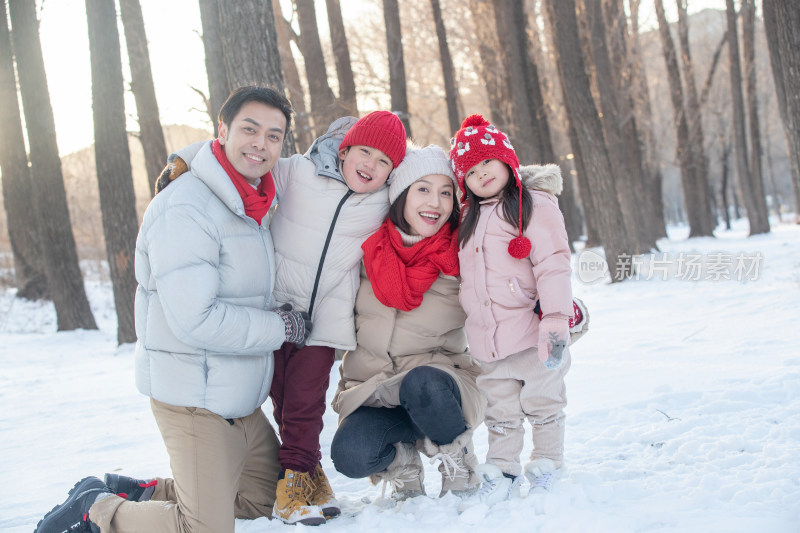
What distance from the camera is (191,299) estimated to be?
228cm

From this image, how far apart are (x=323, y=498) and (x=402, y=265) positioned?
109cm

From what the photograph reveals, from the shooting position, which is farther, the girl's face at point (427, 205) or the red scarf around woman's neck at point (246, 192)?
the girl's face at point (427, 205)

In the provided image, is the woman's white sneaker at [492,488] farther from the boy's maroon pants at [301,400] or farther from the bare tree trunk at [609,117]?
the bare tree trunk at [609,117]

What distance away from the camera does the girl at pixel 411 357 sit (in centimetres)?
248

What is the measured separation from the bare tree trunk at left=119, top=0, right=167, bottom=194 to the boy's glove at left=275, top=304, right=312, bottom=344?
775 centimetres

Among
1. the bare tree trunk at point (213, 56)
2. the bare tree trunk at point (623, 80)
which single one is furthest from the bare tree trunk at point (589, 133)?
the bare tree trunk at point (213, 56)

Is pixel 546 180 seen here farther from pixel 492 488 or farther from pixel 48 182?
pixel 48 182

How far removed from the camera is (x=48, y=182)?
31.3 ft

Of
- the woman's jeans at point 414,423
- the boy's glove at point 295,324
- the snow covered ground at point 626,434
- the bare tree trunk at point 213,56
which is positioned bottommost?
the snow covered ground at point 626,434

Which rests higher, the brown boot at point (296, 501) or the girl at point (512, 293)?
the girl at point (512, 293)

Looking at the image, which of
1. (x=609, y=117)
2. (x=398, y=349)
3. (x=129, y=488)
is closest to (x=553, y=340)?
(x=398, y=349)

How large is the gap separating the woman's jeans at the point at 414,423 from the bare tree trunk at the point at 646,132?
1400cm

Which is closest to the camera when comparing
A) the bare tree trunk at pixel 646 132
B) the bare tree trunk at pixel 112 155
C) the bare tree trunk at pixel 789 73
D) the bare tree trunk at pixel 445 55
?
the bare tree trunk at pixel 789 73

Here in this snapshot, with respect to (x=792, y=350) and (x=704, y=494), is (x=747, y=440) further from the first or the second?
(x=792, y=350)
